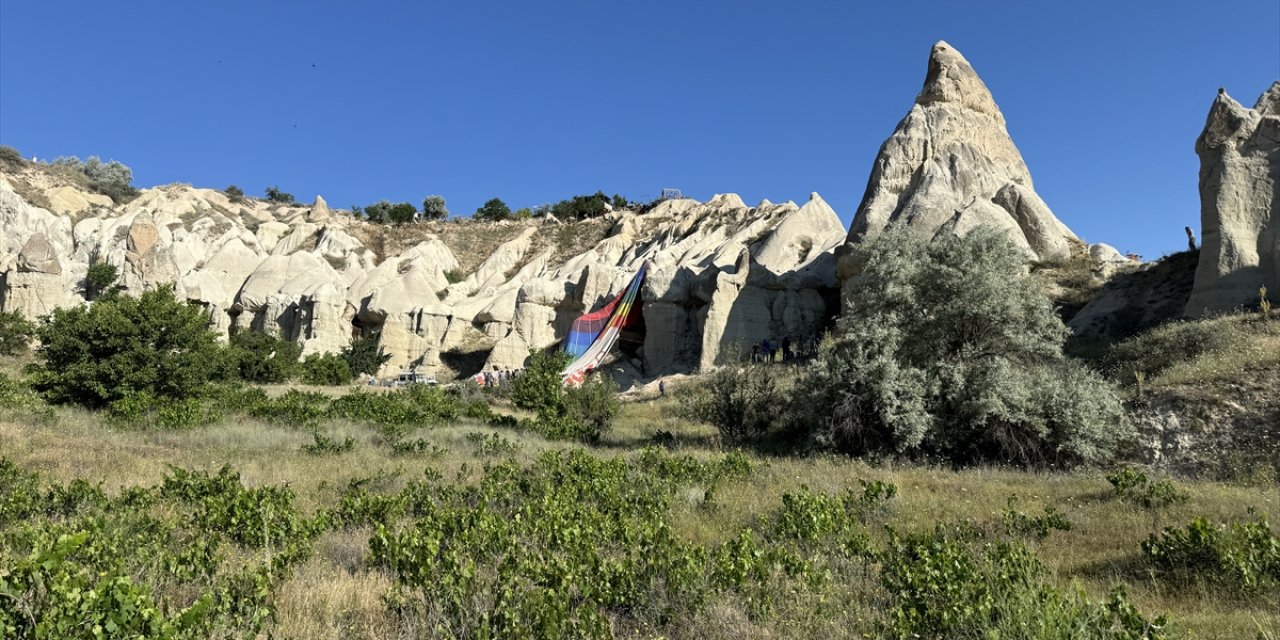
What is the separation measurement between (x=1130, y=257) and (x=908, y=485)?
21064 millimetres

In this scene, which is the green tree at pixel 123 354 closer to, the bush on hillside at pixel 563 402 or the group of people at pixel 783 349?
the bush on hillside at pixel 563 402

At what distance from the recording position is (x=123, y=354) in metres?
14.4

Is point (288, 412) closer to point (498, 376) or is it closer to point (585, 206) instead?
point (498, 376)

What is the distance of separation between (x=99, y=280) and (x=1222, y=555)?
145ft

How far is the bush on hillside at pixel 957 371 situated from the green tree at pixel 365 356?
2453cm

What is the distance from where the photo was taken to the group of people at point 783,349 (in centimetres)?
2297

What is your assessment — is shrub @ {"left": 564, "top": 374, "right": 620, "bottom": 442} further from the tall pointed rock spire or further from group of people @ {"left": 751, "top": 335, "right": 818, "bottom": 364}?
the tall pointed rock spire

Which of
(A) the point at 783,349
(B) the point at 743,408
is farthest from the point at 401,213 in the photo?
(B) the point at 743,408

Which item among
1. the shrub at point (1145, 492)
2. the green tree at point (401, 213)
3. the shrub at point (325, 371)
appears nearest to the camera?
the shrub at point (1145, 492)

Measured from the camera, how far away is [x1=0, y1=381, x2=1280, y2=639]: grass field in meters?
3.76

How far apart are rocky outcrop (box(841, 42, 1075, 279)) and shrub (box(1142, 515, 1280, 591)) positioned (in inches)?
574

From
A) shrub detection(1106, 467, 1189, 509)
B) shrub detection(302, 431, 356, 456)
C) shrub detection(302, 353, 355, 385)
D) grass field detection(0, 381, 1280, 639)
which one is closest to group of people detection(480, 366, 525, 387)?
shrub detection(302, 353, 355, 385)

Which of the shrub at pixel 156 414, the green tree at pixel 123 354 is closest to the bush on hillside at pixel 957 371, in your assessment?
the shrub at pixel 156 414

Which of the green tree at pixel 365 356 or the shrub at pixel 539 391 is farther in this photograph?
the green tree at pixel 365 356
